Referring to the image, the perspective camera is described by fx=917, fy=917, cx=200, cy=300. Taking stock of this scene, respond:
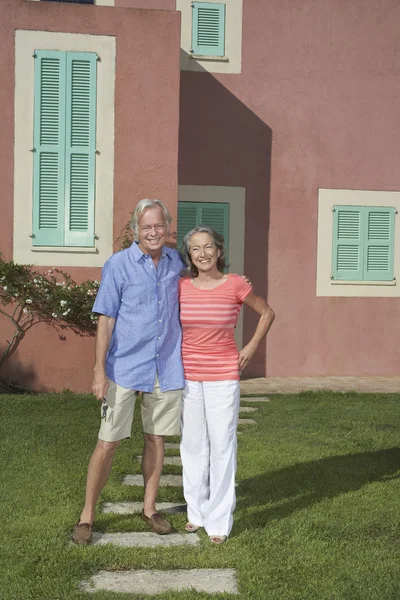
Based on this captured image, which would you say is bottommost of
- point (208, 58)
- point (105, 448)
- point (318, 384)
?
point (318, 384)

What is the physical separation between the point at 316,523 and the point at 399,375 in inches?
262

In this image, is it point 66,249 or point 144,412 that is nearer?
point 144,412

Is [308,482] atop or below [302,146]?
below

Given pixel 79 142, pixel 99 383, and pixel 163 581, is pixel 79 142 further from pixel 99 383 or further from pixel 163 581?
pixel 163 581

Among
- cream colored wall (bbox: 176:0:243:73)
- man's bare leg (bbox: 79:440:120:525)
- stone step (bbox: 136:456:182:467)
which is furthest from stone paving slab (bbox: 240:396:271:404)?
man's bare leg (bbox: 79:440:120:525)

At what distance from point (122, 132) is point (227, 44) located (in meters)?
2.40

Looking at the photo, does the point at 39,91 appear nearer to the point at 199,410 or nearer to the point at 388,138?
the point at 388,138

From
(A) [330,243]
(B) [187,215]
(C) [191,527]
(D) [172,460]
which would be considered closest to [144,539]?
(C) [191,527]

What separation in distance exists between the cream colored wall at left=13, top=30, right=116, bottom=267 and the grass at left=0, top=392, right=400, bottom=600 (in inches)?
69.7

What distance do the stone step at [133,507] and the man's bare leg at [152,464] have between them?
0.26 meters

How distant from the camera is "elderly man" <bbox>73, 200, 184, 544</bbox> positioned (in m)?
4.07

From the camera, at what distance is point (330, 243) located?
10602 mm

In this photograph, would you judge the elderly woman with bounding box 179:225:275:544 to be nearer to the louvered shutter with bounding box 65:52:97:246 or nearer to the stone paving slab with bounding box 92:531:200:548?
the stone paving slab with bounding box 92:531:200:548

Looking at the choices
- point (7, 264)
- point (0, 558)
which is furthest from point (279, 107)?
point (0, 558)
